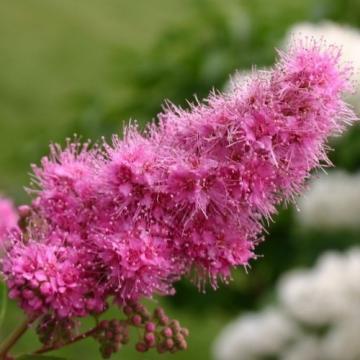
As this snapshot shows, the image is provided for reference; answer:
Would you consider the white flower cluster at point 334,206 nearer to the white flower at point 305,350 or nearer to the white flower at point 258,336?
the white flower at point 258,336

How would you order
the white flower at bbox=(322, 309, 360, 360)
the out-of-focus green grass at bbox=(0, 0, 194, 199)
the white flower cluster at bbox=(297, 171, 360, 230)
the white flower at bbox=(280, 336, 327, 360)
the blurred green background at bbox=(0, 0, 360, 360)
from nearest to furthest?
the white flower at bbox=(322, 309, 360, 360), the white flower at bbox=(280, 336, 327, 360), the white flower cluster at bbox=(297, 171, 360, 230), the blurred green background at bbox=(0, 0, 360, 360), the out-of-focus green grass at bbox=(0, 0, 194, 199)

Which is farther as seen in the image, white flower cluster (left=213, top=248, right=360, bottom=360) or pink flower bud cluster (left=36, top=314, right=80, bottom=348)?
white flower cluster (left=213, top=248, right=360, bottom=360)

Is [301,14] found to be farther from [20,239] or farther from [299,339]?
[20,239]

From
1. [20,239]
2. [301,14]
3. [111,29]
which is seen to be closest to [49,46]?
[111,29]

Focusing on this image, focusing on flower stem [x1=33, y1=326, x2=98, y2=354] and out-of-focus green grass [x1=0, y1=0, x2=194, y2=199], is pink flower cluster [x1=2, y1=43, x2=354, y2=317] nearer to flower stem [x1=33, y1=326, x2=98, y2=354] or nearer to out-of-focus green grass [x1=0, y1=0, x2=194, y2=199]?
flower stem [x1=33, y1=326, x2=98, y2=354]

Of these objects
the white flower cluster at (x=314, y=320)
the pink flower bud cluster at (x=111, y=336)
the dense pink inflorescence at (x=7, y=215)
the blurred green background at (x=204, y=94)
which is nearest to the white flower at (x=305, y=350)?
the white flower cluster at (x=314, y=320)

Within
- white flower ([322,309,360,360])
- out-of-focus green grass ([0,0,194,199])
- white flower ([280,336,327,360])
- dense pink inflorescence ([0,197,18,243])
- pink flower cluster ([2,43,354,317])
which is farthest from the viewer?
out-of-focus green grass ([0,0,194,199])

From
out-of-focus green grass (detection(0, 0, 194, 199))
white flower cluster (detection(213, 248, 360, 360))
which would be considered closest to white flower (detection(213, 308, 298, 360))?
white flower cluster (detection(213, 248, 360, 360))
